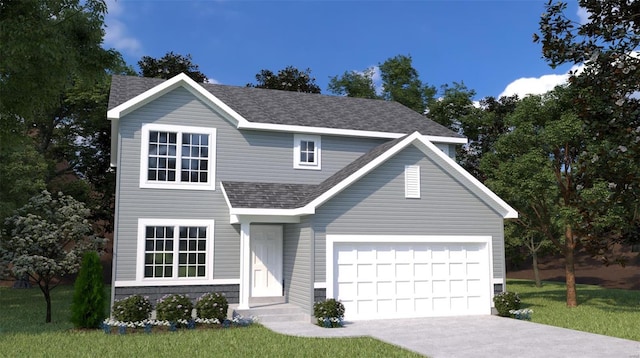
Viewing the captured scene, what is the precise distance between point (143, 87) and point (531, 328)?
14.6m

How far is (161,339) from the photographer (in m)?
12.7

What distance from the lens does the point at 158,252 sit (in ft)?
53.8

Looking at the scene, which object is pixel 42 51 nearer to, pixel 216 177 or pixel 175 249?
pixel 216 177

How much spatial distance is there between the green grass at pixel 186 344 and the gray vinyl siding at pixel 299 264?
179 cm

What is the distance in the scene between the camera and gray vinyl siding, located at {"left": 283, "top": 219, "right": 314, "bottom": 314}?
15.4m

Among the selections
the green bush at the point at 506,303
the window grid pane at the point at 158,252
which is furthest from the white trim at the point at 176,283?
the green bush at the point at 506,303

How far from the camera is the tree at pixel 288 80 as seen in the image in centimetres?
3928

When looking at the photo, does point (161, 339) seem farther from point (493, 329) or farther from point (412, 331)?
point (493, 329)

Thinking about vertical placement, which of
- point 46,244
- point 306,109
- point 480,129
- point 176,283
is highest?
point 480,129

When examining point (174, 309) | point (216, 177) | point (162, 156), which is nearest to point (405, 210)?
point (216, 177)

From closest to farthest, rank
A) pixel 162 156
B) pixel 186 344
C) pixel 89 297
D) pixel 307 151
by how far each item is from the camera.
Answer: pixel 186 344
pixel 89 297
pixel 162 156
pixel 307 151

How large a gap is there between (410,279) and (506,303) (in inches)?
117

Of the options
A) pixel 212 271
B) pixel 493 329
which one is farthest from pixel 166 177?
pixel 493 329

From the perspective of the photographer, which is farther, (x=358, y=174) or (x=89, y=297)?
(x=358, y=174)
